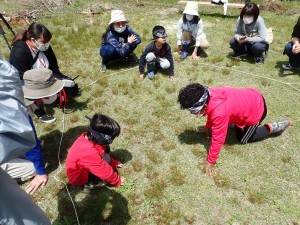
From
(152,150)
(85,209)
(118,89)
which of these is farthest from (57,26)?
(85,209)

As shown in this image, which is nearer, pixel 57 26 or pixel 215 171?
pixel 215 171

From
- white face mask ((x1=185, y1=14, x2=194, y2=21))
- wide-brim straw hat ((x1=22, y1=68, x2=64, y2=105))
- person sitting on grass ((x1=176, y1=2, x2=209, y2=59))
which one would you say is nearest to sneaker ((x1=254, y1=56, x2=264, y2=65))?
person sitting on grass ((x1=176, y1=2, x2=209, y2=59))

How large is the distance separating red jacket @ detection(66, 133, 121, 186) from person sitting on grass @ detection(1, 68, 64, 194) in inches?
18.0

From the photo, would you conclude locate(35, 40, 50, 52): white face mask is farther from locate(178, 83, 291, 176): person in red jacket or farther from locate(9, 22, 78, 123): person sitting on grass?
locate(178, 83, 291, 176): person in red jacket

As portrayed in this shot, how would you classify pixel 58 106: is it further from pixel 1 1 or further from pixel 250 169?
pixel 1 1

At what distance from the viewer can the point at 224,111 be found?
3336mm

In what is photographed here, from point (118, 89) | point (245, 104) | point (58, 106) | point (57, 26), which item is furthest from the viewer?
point (57, 26)

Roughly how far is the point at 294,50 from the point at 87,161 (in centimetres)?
434

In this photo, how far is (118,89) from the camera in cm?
534

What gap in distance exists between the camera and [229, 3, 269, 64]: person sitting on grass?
557cm

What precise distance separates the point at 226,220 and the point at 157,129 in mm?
1693

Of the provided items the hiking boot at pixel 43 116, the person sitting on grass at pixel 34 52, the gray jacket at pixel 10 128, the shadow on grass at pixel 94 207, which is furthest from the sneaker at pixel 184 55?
the gray jacket at pixel 10 128

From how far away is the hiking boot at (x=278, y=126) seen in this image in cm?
402

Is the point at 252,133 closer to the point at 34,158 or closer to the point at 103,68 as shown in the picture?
the point at 34,158
